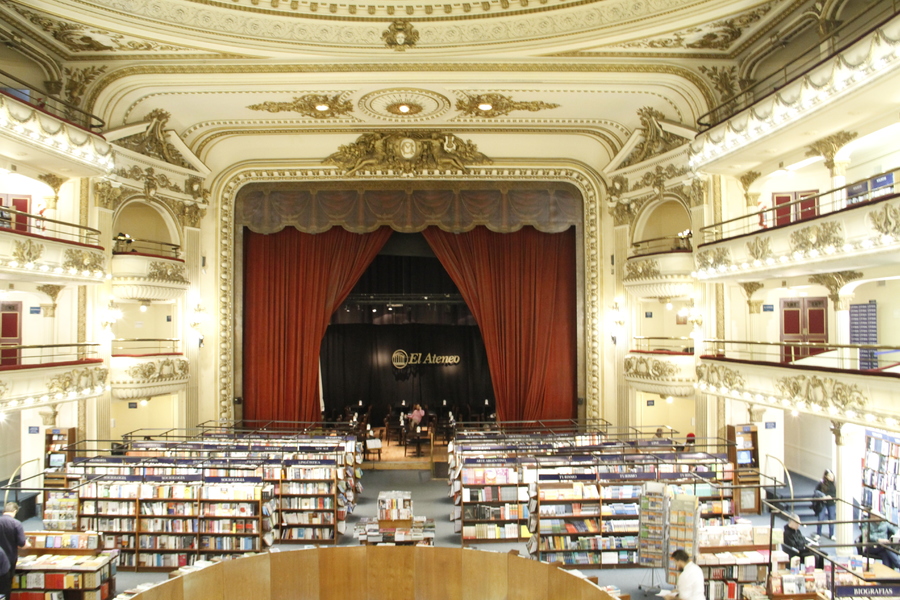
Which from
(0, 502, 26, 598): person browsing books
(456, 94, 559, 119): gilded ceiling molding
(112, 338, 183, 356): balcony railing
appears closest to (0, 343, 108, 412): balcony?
(112, 338, 183, 356): balcony railing

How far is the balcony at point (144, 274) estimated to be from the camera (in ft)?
39.8

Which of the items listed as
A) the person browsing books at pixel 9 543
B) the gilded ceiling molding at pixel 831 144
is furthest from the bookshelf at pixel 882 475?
the person browsing books at pixel 9 543

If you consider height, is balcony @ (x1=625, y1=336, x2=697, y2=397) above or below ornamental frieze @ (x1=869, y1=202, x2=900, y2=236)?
below

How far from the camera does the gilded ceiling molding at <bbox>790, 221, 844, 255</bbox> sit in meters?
7.88

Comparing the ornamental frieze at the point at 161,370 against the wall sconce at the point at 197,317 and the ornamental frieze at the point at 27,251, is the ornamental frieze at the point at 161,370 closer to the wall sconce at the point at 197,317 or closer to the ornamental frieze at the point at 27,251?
the wall sconce at the point at 197,317

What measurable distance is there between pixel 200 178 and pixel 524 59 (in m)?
8.27

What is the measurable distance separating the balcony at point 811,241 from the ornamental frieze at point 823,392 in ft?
5.36

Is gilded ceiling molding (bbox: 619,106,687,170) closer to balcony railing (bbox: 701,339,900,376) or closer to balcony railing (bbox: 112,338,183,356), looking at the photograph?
balcony railing (bbox: 701,339,900,376)

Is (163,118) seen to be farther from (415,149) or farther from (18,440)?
(18,440)

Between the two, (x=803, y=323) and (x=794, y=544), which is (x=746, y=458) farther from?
(x=794, y=544)

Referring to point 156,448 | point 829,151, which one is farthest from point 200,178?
point 829,151

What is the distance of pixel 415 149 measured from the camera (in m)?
14.6

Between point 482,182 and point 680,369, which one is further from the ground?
point 482,182

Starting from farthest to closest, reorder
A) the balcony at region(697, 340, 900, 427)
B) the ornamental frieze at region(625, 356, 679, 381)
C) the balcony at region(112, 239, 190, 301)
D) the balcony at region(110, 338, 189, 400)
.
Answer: the ornamental frieze at region(625, 356, 679, 381)
the balcony at region(112, 239, 190, 301)
the balcony at region(110, 338, 189, 400)
the balcony at region(697, 340, 900, 427)
